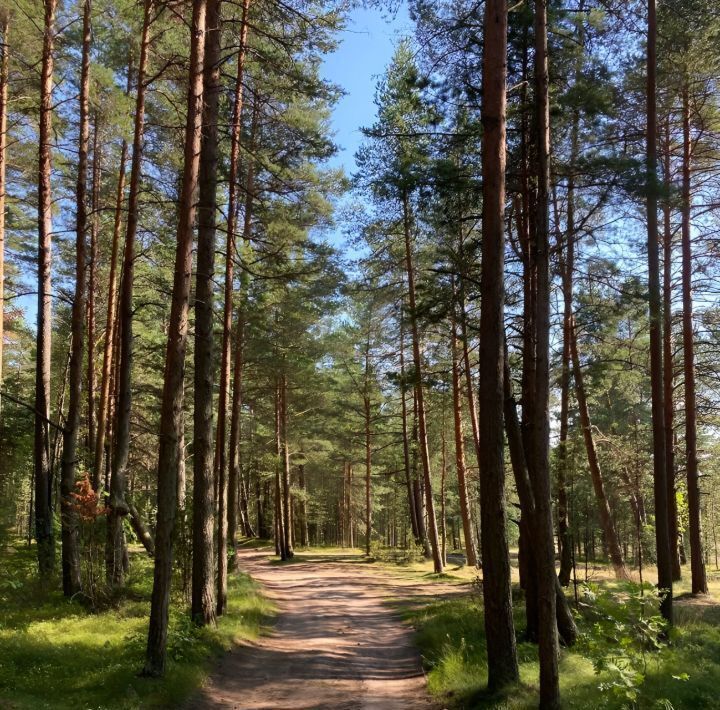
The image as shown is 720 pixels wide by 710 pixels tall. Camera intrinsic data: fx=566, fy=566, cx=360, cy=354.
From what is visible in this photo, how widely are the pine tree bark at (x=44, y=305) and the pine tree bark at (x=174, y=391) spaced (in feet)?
12.5

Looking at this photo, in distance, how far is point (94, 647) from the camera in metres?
7.77

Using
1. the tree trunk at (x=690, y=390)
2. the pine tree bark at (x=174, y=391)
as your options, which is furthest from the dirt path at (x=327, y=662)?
the tree trunk at (x=690, y=390)

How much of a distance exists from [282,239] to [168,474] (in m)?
9.87

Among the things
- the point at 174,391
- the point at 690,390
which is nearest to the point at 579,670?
the point at 174,391

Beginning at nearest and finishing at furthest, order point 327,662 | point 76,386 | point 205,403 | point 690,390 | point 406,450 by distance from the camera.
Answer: point 327,662
point 205,403
point 76,386
point 690,390
point 406,450

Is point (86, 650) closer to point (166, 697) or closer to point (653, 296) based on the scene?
point (166, 697)

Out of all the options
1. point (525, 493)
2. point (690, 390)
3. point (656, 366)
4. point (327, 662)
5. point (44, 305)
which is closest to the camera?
point (525, 493)

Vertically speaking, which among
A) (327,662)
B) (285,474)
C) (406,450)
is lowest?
(327,662)

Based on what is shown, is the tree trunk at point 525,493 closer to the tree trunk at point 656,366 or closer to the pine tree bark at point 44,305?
the tree trunk at point 656,366

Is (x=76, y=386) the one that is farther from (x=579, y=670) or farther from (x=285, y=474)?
(x=285, y=474)

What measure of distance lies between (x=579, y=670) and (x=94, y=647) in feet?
21.3

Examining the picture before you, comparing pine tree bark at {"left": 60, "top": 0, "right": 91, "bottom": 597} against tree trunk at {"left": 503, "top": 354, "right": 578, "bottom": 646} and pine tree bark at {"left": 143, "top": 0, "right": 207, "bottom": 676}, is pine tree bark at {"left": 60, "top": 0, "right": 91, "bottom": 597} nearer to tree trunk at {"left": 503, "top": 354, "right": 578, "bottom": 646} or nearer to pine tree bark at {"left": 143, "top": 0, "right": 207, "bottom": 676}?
pine tree bark at {"left": 143, "top": 0, "right": 207, "bottom": 676}

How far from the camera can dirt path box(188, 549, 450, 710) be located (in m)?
7.02

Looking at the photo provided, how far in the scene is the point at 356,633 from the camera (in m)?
10.8
